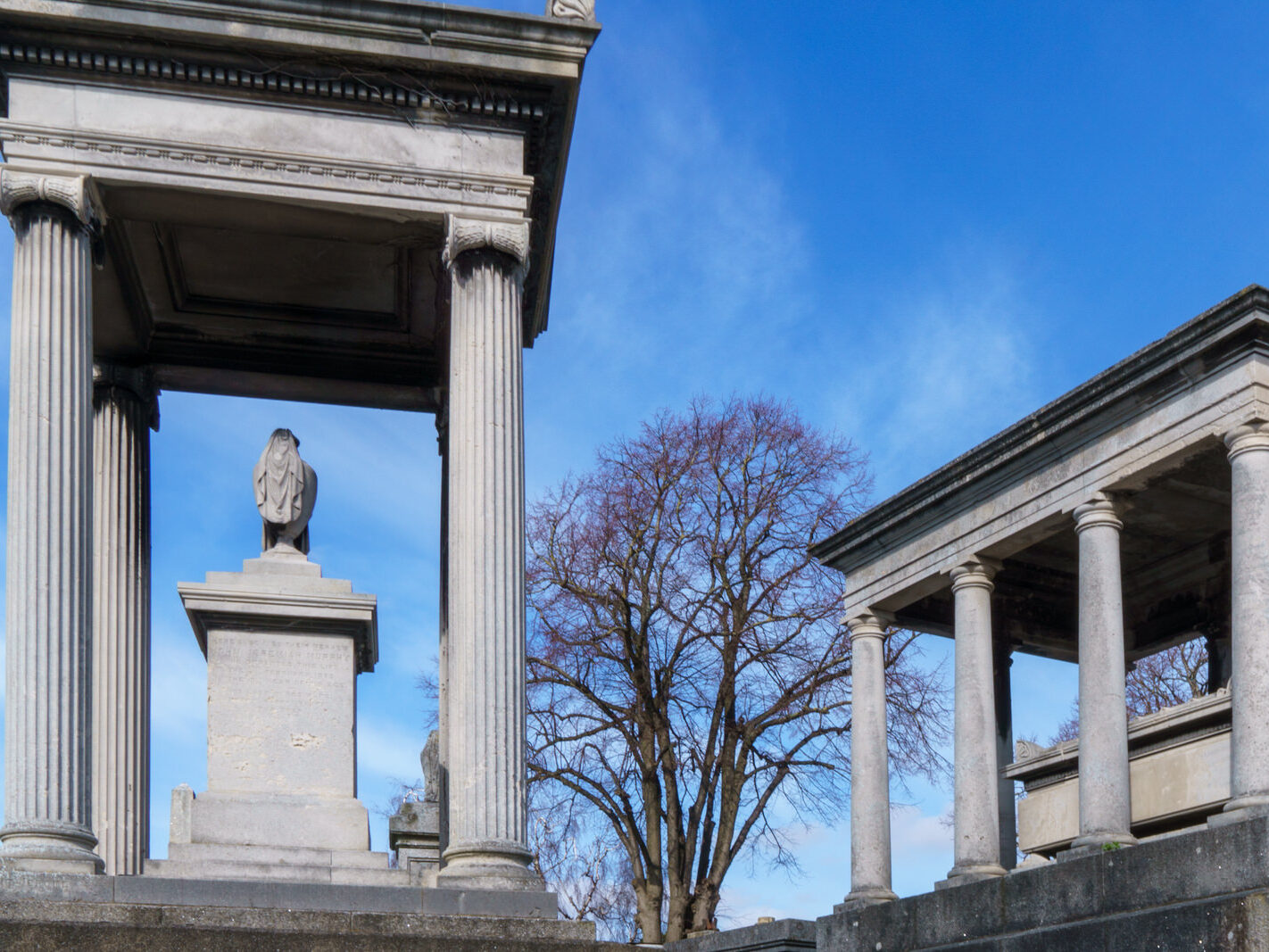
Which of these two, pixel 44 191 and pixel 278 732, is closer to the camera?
Result: pixel 44 191

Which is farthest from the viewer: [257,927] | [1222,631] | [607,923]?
[607,923]

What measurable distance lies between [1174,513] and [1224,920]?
1011 cm

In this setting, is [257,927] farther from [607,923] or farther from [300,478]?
[607,923]

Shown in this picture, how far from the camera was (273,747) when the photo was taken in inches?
577

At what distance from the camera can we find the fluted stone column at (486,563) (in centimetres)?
1392

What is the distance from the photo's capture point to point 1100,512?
2156cm

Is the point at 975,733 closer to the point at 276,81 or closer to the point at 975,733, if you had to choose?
the point at 975,733

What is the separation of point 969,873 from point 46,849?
13.4 meters

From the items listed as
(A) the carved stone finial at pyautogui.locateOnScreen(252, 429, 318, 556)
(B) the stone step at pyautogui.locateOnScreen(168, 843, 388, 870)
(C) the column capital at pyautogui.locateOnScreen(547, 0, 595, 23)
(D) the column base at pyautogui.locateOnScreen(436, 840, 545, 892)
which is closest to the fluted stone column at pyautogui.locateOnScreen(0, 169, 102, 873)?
(B) the stone step at pyautogui.locateOnScreen(168, 843, 388, 870)

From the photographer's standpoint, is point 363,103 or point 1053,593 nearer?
point 363,103

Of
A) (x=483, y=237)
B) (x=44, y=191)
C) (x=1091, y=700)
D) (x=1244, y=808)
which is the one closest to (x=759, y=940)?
(x=1091, y=700)

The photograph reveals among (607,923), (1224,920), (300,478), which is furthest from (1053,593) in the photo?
(607,923)

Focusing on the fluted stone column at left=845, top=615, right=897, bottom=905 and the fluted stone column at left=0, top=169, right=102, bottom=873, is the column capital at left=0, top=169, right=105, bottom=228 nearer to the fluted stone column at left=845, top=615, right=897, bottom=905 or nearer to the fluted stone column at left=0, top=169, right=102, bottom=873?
the fluted stone column at left=0, top=169, right=102, bottom=873

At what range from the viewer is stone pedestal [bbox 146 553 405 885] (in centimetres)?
1415
